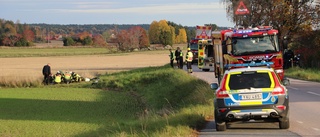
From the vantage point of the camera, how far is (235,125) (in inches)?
578

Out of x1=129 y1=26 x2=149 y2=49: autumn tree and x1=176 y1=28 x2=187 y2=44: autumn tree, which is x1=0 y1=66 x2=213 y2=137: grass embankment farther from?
x1=176 y1=28 x2=187 y2=44: autumn tree

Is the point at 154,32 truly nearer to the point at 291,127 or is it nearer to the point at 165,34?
the point at 165,34

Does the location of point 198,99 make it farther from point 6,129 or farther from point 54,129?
point 6,129

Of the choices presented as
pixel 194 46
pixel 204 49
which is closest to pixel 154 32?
pixel 194 46

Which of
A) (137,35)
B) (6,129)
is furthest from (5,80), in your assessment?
(137,35)

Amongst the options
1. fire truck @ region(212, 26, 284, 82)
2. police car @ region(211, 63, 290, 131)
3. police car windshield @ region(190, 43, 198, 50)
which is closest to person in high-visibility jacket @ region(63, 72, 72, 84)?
police car windshield @ region(190, 43, 198, 50)

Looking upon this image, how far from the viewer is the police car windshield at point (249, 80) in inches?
511

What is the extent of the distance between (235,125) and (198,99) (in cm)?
552

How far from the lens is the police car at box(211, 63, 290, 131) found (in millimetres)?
12695

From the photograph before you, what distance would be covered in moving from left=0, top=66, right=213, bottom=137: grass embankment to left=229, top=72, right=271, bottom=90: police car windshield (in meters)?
1.56

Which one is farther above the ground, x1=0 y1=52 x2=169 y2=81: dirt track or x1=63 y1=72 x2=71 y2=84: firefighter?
x1=63 y1=72 x2=71 y2=84: firefighter

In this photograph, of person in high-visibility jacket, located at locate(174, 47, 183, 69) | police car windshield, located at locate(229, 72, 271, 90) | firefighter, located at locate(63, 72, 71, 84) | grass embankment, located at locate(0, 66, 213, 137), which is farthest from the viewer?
firefighter, located at locate(63, 72, 71, 84)

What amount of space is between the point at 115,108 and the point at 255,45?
25.9 feet

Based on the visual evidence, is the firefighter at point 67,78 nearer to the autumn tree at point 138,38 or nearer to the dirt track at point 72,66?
the dirt track at point 72,66
